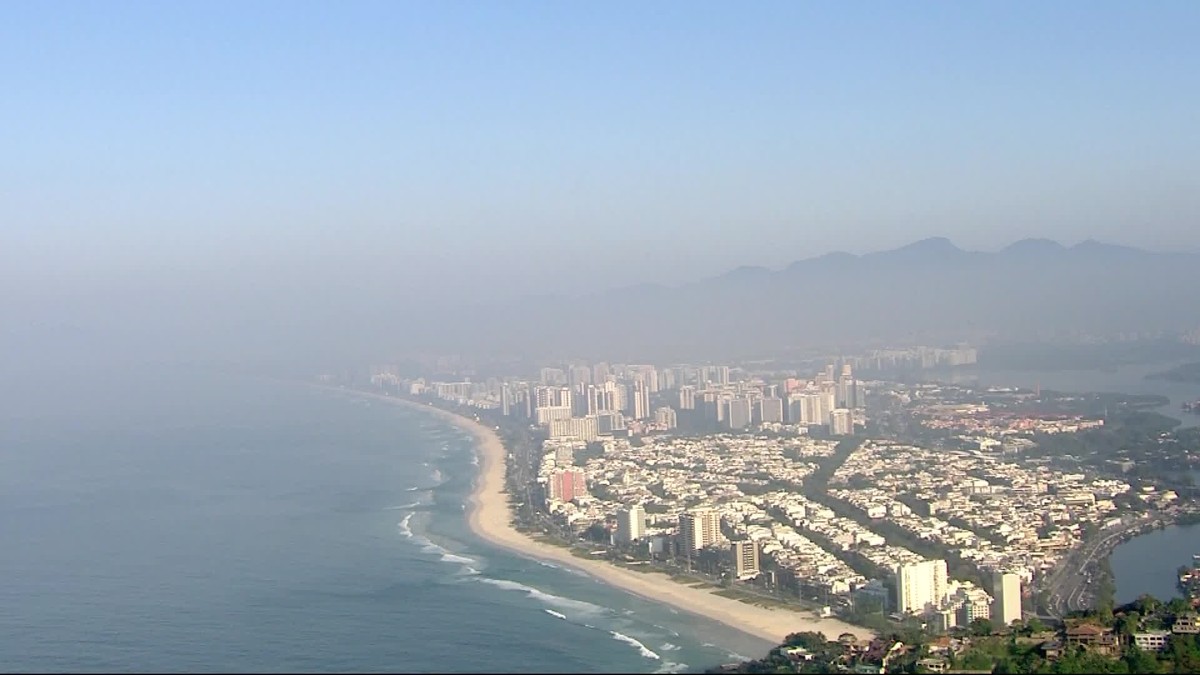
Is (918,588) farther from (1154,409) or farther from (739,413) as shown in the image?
(739,413)

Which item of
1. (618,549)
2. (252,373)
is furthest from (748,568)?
(252,373)

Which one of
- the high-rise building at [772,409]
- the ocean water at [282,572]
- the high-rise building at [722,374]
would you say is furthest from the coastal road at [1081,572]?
the high-rise building at [722,374]

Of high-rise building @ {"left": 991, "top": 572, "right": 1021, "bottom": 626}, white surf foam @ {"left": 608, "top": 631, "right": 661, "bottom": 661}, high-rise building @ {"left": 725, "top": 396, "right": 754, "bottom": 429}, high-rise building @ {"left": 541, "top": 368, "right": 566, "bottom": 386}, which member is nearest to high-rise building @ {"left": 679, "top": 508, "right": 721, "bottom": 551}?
high-rise building @ {"left": 991, "top": 572, "right": 1021, "bottom": 626}

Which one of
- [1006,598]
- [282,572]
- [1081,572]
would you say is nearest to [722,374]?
[1081,572]

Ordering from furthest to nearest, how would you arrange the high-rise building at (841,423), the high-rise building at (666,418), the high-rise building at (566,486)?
the high-rise building at (666,418) < the high-rise building at (841,423) < the high-rise building at (566,486)

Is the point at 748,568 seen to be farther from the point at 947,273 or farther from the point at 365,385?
the point at 947,273

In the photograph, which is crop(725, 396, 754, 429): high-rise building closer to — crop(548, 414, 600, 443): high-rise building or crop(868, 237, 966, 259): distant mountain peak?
crop(548, 414, 600, 443): high-rise building

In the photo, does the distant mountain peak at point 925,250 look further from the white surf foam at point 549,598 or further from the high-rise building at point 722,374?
the white surf foam at point 549,598

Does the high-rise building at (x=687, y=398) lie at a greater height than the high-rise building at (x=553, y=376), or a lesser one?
lesser
